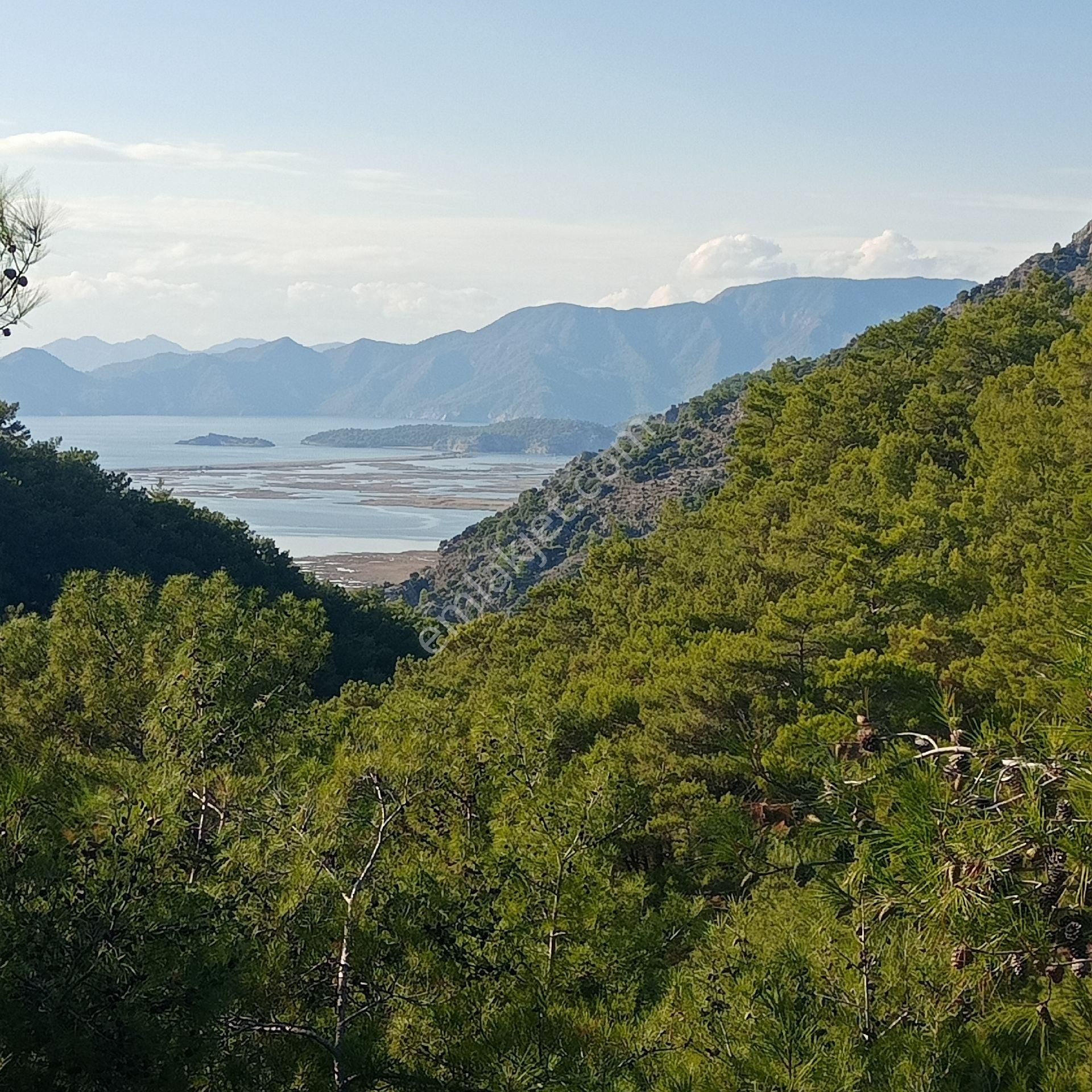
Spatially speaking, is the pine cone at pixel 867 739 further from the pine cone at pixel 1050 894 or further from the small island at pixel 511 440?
the small island at pixel 511 440

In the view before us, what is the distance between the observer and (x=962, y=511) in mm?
16016

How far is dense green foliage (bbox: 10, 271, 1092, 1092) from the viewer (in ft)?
10.1

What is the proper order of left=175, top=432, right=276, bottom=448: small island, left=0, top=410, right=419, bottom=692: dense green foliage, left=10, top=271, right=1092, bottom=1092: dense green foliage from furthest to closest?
left=175, top=432, right=276, bottom=448: small island < left=0, top=410, right=419, bottom=692: dense green foliage < left=10, top=271, right=1092, bottom=1092: dense green foliage

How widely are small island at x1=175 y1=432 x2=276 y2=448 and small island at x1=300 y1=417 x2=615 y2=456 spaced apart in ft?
38.4

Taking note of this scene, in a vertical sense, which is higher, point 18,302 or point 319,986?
point 18,302

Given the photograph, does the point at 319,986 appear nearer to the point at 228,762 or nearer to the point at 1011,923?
the point at 228,762

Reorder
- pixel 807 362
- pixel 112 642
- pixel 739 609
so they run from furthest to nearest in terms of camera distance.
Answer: pixel 807 362
pixel 739 609
pixel 112 642

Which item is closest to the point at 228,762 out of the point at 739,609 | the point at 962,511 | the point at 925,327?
the point at 739,609

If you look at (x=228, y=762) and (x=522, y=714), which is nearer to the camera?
(x=228, y=762)

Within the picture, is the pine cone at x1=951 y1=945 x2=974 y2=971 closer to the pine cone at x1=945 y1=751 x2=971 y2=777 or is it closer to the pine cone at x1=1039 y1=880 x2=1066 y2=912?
the pine cone at x1=1039 y1=880 x2=1066 y2=912

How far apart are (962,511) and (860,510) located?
1953mm

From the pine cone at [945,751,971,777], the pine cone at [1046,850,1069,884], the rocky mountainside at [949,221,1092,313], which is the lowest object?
the pine cone at [1046,850,1069,884]

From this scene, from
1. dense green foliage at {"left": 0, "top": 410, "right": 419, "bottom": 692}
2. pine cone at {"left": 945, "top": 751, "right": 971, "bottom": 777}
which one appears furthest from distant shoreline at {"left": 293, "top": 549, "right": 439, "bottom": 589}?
pine cone at {"left": 945, "top": 751, "right": 971, "bottom": 777}

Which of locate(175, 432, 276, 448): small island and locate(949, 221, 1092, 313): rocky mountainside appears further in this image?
locate(175, 432, 276, 448): small island
